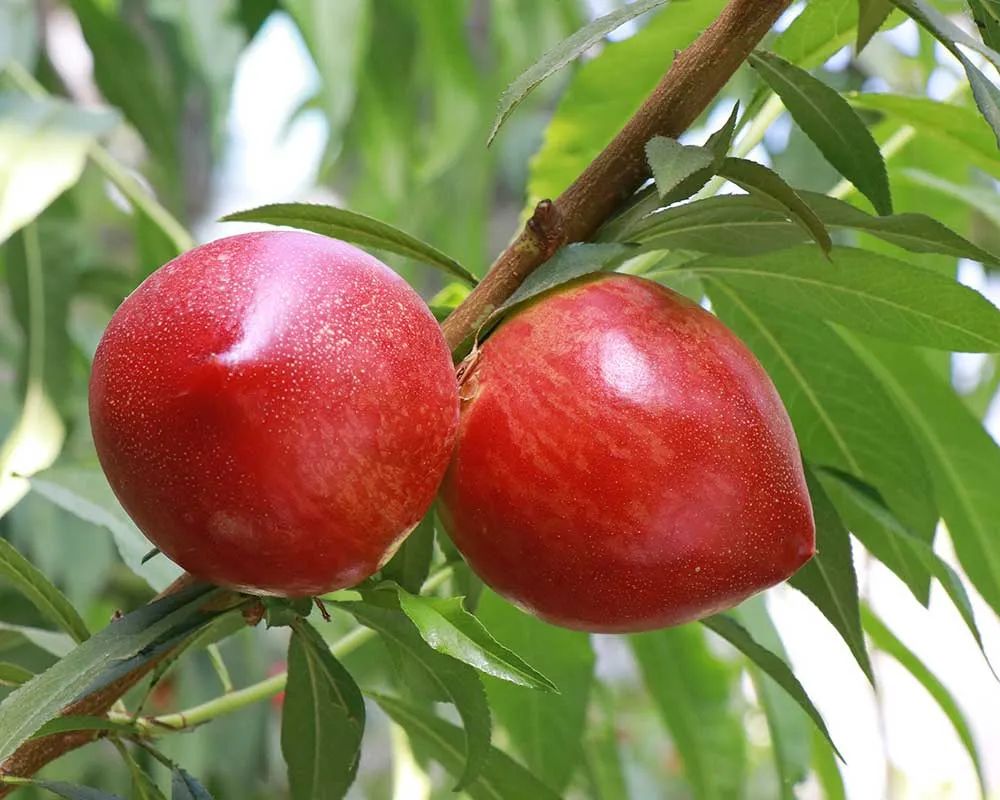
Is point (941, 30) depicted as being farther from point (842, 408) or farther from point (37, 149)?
point (37, 149)

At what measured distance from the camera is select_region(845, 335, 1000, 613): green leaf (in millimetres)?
547

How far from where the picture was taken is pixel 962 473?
0.57 meters

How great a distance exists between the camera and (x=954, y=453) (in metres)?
0.57

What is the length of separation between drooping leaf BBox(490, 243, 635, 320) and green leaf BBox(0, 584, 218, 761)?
0.12 m

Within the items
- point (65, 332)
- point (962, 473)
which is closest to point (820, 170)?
point (962, 473)

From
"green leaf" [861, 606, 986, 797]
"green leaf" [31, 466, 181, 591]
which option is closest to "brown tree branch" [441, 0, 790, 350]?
"green leaf" [31, 466, 181, 591]

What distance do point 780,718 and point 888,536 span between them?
0.17m

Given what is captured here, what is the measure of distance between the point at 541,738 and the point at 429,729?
0.10 meters

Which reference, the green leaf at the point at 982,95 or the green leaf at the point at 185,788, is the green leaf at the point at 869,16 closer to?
the green leaf at the point at 982,95

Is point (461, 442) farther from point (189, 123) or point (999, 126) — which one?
point (189, 123)

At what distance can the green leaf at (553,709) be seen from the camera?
1.95ft

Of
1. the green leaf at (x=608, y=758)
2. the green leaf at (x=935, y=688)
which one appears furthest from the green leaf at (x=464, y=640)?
the green leaf at (x=608, y=758)

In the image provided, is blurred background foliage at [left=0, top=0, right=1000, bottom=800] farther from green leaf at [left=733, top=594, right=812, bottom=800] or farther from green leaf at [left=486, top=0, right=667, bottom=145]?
green leaf at [left=486, top=0, right=667, bottom=145]

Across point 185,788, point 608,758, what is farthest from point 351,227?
point 608,758
